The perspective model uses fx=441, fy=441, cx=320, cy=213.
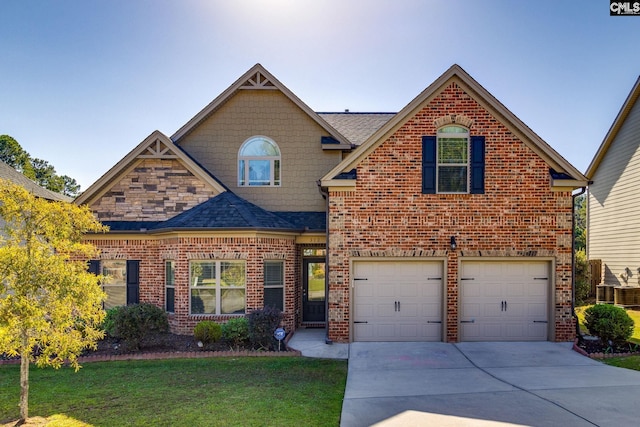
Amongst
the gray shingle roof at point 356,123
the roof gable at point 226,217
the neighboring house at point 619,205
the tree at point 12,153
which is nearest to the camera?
the roof gable at point 226,217

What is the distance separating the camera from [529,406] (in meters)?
6.75

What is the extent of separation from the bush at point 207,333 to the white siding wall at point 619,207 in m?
17.3

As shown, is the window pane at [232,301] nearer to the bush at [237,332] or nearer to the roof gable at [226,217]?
the bush at [237,332]

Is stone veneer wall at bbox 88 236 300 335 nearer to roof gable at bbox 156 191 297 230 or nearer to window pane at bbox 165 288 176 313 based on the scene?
window pane at bbox 165 288 176 313

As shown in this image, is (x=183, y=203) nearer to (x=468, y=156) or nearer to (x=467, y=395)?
(x=468, y=156)

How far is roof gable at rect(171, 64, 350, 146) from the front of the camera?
592 inches

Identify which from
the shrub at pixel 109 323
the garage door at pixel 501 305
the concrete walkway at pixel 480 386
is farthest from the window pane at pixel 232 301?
the garage door at pixel 501 305

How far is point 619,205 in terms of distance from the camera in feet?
65.8

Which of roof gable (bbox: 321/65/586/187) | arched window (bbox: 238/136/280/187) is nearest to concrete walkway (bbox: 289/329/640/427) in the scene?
roof gable (bbox: 321/65/586/187)

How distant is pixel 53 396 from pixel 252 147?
963 cm

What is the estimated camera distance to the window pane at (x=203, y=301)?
12.4 m

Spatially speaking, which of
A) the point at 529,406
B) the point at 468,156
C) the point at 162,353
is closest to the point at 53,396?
the point at 162,353

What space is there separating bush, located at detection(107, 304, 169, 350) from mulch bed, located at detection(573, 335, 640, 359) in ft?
33.8

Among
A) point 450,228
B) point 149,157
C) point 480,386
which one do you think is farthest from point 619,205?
point 149,157
